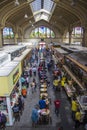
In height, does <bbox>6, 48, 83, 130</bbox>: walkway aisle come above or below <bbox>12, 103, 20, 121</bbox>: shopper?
below

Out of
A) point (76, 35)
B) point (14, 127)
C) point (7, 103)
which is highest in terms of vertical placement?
point (76, 35)

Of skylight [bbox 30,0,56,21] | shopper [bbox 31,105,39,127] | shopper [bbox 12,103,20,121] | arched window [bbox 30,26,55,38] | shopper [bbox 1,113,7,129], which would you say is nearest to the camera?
shopper [bbox 1,113,7,129]

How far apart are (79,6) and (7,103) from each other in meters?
14.5

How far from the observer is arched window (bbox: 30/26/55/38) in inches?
1848

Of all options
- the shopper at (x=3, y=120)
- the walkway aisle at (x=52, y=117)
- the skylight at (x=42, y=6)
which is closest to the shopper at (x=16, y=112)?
the walkway aisle at (x=52, y=117)

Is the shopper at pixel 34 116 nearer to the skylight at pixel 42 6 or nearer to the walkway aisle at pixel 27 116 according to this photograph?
the walkway aisle at pixel 27 116

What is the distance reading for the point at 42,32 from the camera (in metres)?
47.1

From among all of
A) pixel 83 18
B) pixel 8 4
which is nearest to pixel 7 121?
pixel 8 4

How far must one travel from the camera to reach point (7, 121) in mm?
9547

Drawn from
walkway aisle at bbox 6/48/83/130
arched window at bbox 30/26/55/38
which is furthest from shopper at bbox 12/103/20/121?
arched window at bbox 30/26/55/38

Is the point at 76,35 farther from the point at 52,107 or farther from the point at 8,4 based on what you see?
the point at 52,107

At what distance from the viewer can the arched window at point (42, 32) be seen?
4694cm

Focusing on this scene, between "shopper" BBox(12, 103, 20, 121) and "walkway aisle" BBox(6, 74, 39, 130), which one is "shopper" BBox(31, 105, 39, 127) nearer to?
"walkway aisle" BBox(6, 74, 39, 130)

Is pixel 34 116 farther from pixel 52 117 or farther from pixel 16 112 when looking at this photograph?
pixel 52 117
